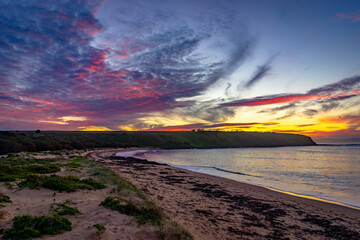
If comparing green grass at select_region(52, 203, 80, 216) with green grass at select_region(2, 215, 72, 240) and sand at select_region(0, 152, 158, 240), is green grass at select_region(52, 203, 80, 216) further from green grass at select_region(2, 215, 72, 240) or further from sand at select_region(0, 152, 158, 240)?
green grass at select_region(2, 215, 72, 240)

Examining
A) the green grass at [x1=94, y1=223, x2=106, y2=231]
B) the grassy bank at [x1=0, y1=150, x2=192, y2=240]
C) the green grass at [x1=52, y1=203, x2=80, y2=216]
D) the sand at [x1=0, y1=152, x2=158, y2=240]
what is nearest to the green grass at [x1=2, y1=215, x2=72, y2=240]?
the grassy bank at [x1=0, y1=150, x2=192, y2=240]

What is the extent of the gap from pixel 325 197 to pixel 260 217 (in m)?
10.1

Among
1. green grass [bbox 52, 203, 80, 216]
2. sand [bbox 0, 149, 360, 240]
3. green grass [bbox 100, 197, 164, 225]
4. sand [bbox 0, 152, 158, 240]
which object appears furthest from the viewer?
green grass [bbox 100, 197, 164, 225]

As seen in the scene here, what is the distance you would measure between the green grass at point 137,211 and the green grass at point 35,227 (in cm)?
257

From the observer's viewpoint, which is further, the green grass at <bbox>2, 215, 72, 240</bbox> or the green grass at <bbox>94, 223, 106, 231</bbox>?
the green grass at <bbox>94, 223, 106, 231</bbox>

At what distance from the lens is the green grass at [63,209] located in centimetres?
861

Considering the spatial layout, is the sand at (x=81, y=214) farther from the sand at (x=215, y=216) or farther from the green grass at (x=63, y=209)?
the green grass at (x=63, y=209)

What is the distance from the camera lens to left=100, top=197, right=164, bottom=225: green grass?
878 centimetres

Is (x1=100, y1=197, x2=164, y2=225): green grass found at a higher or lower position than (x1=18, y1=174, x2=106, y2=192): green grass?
lower

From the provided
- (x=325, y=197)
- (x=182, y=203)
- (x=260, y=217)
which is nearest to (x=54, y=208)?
(x=182, y=203)

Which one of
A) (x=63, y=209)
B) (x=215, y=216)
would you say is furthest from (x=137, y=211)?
(x=215, y=216)

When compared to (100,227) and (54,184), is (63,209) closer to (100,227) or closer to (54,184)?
(100,227)

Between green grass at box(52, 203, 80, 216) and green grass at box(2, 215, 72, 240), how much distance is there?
49.9 inches

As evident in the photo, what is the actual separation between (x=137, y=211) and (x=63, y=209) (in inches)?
127
